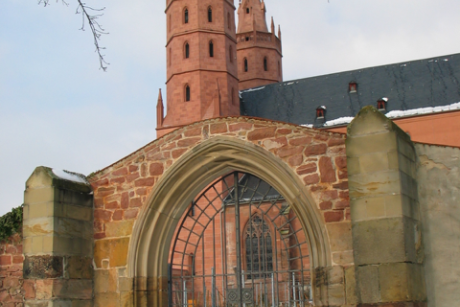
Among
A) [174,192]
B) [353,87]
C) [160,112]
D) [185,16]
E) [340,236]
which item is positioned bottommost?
[340,236]

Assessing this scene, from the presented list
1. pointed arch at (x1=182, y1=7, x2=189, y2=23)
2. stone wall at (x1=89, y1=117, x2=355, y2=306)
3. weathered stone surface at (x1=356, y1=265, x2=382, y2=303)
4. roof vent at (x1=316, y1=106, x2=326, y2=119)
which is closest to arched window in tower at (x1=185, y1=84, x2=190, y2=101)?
pointed arch at (x1=182, y1=7, x2=189, y2=23)

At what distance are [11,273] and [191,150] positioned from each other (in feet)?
9.71

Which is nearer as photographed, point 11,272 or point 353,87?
point 11,272

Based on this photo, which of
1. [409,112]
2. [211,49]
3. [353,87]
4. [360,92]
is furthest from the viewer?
[353,87]

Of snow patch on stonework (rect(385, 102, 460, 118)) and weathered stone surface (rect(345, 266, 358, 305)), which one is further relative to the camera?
snow patch on stonework (rect(385, 102, 460, 118))

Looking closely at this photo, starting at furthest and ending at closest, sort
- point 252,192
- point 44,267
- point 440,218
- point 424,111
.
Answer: point 424,111, point 252,192, point 44,267, point 440,218

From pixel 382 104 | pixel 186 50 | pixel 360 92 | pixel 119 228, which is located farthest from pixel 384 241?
pixel 360 92

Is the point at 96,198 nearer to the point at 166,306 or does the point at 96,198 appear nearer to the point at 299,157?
the point at 166,306

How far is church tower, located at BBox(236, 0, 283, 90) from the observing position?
132 ft

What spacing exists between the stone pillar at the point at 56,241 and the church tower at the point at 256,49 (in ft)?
106

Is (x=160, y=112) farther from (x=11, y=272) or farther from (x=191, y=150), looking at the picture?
(x=191, y=150)

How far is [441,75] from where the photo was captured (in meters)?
28.9

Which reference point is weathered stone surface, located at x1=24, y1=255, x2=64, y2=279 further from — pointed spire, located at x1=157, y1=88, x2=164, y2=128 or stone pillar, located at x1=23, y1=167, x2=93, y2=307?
pointed spire, located at x1=157, y1=88, x2=164, y2=128

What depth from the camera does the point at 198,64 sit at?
29438 mm
